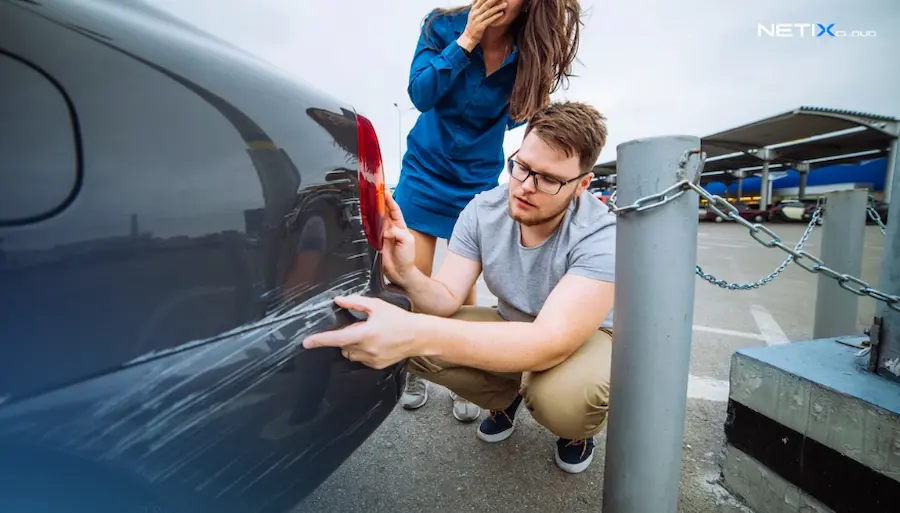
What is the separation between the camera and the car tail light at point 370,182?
1.02 meters

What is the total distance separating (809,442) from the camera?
1.18 meters

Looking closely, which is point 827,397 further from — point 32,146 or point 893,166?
point 32,146

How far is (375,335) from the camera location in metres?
0.92

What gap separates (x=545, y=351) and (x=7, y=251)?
1063 mm

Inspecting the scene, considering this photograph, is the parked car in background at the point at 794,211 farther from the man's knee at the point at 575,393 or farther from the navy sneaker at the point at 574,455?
the man's knee at the point at 575,393

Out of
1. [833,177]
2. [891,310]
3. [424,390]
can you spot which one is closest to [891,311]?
[891,310]

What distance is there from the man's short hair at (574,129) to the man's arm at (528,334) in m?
0.39

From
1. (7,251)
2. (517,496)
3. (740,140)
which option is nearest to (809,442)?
(517,496)

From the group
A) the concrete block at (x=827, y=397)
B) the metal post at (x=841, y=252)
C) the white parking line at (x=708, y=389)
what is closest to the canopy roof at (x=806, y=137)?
the metal post at (x=841, y=252)

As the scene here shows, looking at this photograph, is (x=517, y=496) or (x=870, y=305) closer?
(x=517, y=496)

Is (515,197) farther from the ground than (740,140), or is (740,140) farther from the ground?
(740,140)

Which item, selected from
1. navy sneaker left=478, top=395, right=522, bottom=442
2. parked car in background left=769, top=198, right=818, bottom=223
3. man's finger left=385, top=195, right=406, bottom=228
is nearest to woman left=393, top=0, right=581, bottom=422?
navy sneaker left=478, top=395, right=522, bottom=442

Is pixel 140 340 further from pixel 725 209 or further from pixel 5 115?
pixel 725 209

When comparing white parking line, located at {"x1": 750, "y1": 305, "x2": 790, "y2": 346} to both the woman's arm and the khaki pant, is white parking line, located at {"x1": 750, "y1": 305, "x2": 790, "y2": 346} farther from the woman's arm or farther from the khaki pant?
the woman's arm
